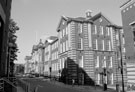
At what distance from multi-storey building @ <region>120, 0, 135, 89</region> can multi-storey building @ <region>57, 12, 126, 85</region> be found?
15.3m

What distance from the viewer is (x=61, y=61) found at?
148 feet

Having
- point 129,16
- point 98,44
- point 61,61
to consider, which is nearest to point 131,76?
point 129,16

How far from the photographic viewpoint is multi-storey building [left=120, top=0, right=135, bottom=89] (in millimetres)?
21047

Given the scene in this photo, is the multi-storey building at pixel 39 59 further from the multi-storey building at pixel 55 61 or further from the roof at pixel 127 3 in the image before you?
the roof at pixel 127 3

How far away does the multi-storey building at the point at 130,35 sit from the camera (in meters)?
21.0

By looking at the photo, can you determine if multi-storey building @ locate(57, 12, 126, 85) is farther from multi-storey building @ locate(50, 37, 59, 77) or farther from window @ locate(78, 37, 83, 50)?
multi-storey building @ locate(50, 37, 59, 77)

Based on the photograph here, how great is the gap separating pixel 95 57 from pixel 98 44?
3686 mm

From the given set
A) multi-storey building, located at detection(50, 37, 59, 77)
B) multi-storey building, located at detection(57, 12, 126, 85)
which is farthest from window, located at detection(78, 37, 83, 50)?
multi-storey building, located at detection(50, 37, 59, 77)

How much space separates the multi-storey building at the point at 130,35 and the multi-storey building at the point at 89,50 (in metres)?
15.3

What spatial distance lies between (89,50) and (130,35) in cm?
1809

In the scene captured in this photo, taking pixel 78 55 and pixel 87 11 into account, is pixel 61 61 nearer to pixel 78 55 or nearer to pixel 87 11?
pixel 78 55

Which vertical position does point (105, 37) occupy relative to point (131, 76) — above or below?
above

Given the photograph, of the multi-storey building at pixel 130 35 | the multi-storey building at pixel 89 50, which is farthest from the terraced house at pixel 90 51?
the multi-storey building at pixel 130 35

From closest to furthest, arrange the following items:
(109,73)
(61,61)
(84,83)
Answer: (84,83), (109,73), (61,61)
